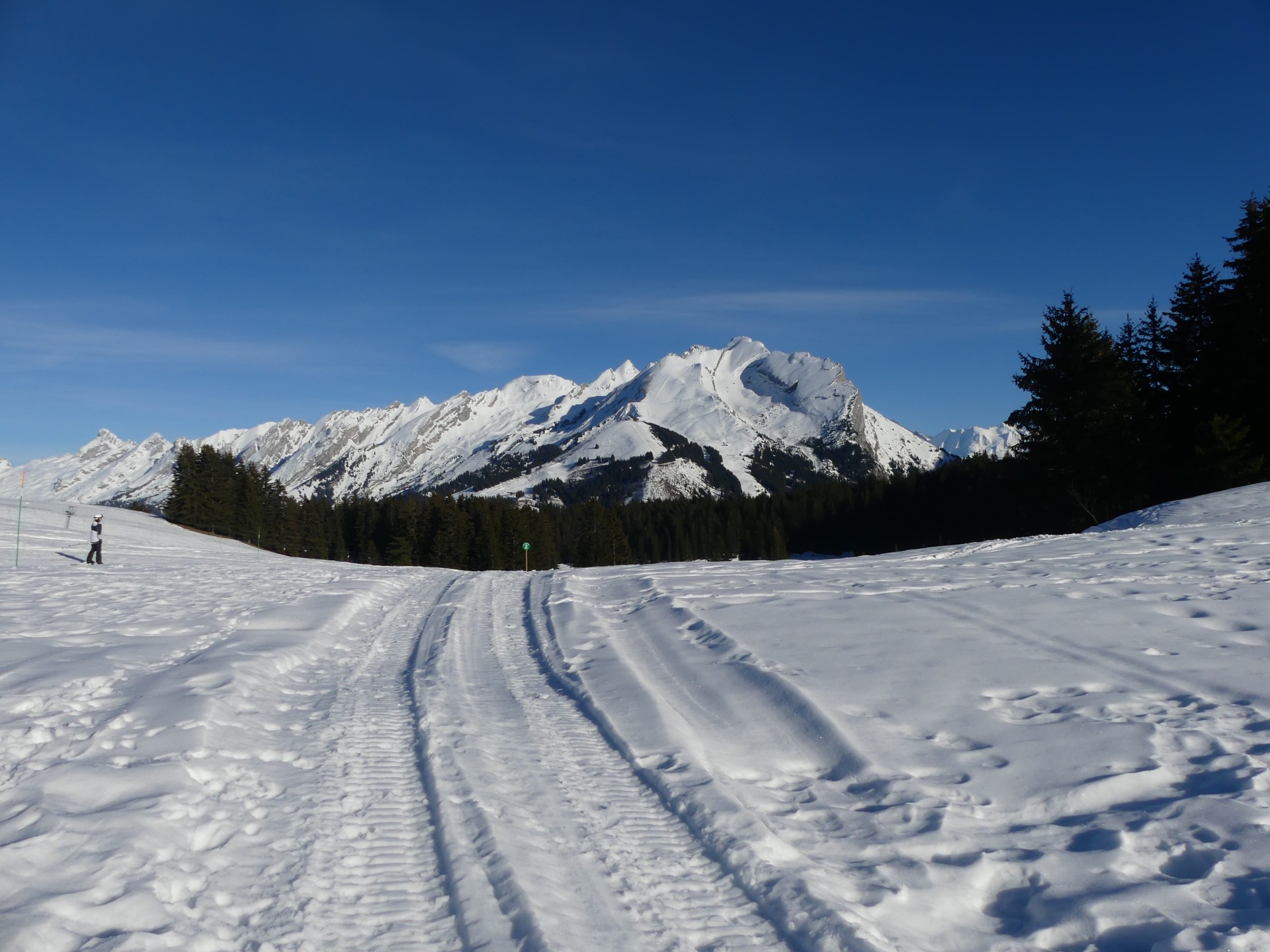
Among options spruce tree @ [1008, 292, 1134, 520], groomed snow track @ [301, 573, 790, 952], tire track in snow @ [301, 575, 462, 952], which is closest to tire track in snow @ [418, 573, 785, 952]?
groomed snow track @ [301, 573, 790, 952]

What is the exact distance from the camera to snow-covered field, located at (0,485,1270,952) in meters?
4.11

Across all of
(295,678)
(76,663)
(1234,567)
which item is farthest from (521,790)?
(1234,567)

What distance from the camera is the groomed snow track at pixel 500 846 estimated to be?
13.2 ft

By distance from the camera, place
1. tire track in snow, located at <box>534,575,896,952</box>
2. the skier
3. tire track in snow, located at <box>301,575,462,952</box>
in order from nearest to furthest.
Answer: tire track in snow, located at <box>301,575,462,952</box> → tire track in snow, located at <box>534,575,896,952</box> → the skier

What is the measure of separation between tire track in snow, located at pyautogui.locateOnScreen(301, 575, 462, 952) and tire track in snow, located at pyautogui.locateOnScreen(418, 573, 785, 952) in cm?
16

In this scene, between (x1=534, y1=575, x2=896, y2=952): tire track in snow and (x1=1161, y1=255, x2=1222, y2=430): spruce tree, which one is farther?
(x1=1161, y1=255, x2=1222, y2=430): spruce tree

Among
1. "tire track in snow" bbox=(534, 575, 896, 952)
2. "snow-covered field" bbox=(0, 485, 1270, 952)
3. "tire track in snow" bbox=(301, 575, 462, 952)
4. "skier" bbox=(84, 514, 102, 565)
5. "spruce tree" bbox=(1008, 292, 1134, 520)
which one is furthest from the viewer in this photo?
"spruce tree" bbox=(1008, 292, 1134, 520)

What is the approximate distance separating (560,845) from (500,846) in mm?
432

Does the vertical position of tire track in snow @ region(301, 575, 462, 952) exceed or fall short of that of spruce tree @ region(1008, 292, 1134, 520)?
it falls short

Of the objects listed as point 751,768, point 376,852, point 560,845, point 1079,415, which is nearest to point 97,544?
point 376,852

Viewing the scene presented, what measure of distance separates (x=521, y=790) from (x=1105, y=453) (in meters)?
30.7

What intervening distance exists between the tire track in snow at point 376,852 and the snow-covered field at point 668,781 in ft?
0.09

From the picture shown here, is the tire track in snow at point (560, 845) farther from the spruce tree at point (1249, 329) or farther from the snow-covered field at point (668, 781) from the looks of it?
the spruce tree at point (1249, 329)

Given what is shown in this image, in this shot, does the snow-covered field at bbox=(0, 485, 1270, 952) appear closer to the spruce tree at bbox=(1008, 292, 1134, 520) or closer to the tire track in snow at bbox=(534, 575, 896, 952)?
the tire track in snow at bbox=(534, 575, 896, 952)
